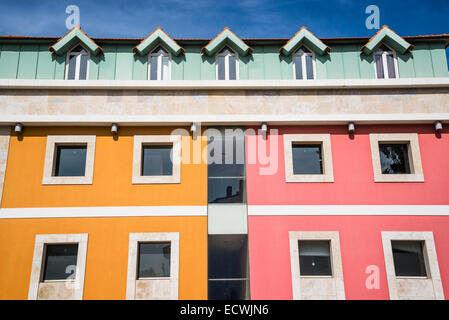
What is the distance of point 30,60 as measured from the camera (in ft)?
52.3

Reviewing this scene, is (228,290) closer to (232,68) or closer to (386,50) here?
(232,68)

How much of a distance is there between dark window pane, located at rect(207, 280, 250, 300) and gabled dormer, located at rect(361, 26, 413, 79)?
913cm

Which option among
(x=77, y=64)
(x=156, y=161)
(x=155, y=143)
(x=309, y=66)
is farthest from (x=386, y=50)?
(x=77, y=64)

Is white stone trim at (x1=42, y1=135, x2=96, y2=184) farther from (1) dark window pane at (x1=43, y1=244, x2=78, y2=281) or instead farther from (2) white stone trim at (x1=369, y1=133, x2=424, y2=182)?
(2) white stone trim at (x1=369, y1=133, x2=424, y2=182)

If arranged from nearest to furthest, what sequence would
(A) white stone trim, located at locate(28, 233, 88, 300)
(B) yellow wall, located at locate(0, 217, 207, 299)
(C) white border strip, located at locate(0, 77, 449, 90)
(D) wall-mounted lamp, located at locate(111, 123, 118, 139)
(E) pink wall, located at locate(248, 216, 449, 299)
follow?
(A) white stone trim, located at locate(28, 233, 88, 300) → (B) yellow wall, located at locate(0, 217, 207, 299) → (E) pink wall, located at locate(248, 216, 449, 299) → (D) wall-mounted lamp, located at locate(111, 123, 118, 139) → (C) white border strip, located at locate(0, 77, 449, 90)

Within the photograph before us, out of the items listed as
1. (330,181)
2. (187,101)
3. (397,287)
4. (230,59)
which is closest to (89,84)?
(187,101)

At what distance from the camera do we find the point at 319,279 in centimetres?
1403

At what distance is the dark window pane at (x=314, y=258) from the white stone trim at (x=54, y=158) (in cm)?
767

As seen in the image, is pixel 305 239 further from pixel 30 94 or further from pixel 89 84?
pixel 30 94

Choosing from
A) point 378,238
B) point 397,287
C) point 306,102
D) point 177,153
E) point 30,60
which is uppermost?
point 30,60

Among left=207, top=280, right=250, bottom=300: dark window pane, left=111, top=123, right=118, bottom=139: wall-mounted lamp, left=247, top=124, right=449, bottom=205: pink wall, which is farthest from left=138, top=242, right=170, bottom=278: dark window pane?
left=111, top=123, right=118, bottom=139: wall-mounted lamp

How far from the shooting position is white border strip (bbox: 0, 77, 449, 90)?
15453 millimetres
